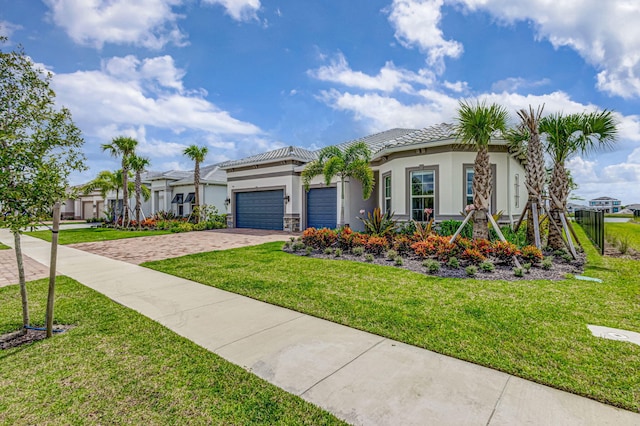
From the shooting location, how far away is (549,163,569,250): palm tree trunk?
9.52 metres

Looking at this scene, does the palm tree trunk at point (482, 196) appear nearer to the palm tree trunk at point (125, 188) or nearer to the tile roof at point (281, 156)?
the tile roof at point (281, 156)

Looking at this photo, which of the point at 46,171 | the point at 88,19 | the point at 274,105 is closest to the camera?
the point at 46,171

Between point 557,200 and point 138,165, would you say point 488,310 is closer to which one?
point 557,200

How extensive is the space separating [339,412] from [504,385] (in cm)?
160

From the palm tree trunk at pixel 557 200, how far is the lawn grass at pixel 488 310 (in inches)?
48.9

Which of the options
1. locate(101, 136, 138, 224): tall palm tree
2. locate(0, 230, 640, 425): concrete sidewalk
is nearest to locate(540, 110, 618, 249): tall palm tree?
locate(0, 230, 640, 425): concrete sidewalk

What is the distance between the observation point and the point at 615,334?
3.95 metres

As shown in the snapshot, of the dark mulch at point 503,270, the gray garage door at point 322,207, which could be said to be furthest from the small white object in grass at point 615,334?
the gray garage door at point 322,207

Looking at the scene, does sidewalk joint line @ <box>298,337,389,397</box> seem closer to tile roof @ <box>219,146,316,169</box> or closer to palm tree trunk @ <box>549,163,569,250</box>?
palm tree trunk @ <box>549,163,569,250</box>

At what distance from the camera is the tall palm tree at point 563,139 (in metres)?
9.08

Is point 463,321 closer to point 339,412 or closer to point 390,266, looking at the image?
point 339,412

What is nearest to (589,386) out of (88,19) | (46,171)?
(46,171)

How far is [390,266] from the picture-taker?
8.27 meters

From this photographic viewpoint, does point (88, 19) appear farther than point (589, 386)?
Yes
